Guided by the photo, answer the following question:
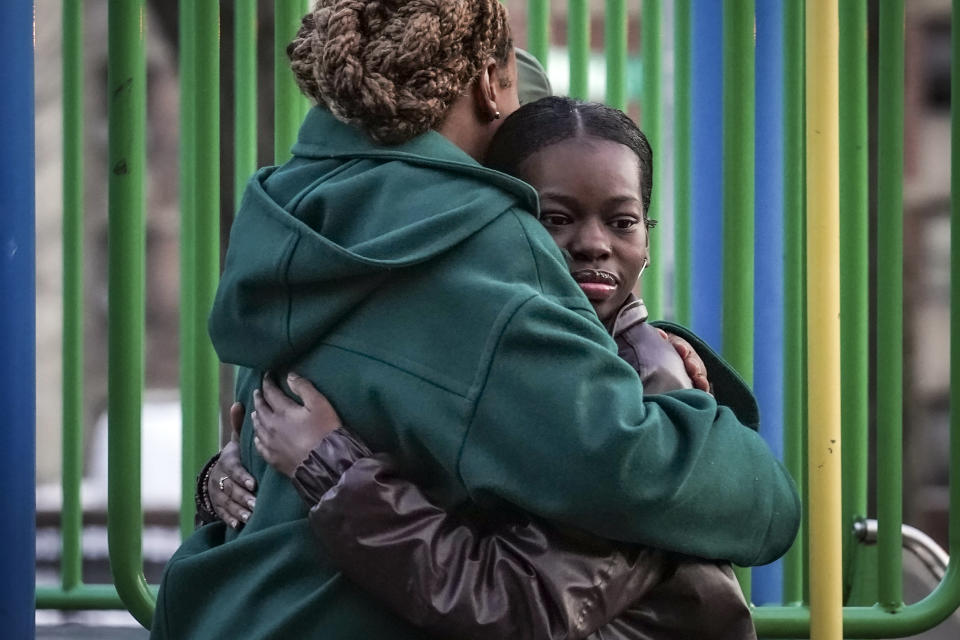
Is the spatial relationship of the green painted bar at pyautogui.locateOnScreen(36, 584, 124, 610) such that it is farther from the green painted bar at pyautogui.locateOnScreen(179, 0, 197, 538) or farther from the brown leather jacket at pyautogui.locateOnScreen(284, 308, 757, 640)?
the brown leather jacket at pyautogui.locateOnScreen(284, 308, 757, 640)

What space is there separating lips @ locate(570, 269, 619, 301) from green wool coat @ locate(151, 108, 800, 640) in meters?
0.24

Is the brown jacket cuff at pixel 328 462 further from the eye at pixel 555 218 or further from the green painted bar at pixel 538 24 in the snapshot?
the green painted bar at pixel 538 24

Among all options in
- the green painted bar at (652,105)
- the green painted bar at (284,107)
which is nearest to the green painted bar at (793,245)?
the green painted bar at (652,105)

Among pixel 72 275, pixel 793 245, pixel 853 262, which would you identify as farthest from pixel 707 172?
pixel 72 275

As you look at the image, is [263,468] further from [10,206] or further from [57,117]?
[57,117]

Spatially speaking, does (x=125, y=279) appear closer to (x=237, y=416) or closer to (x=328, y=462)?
(x=237, y=416)

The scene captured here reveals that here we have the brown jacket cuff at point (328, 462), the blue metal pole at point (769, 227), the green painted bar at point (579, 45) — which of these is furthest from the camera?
the green painted bar at point (579, 45)

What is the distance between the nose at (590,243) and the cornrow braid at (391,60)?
0.97ft

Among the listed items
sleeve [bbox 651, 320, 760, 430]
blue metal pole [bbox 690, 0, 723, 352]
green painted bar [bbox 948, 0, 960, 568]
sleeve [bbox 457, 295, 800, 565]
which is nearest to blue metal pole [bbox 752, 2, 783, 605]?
blue metal pole [bbox 690, 0, 723, 352]

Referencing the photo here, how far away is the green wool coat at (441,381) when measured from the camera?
64.2 inches

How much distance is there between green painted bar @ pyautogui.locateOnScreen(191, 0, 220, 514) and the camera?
274cm

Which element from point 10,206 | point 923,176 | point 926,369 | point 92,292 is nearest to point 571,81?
point 10,206

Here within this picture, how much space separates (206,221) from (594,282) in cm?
108

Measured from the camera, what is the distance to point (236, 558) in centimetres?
182
